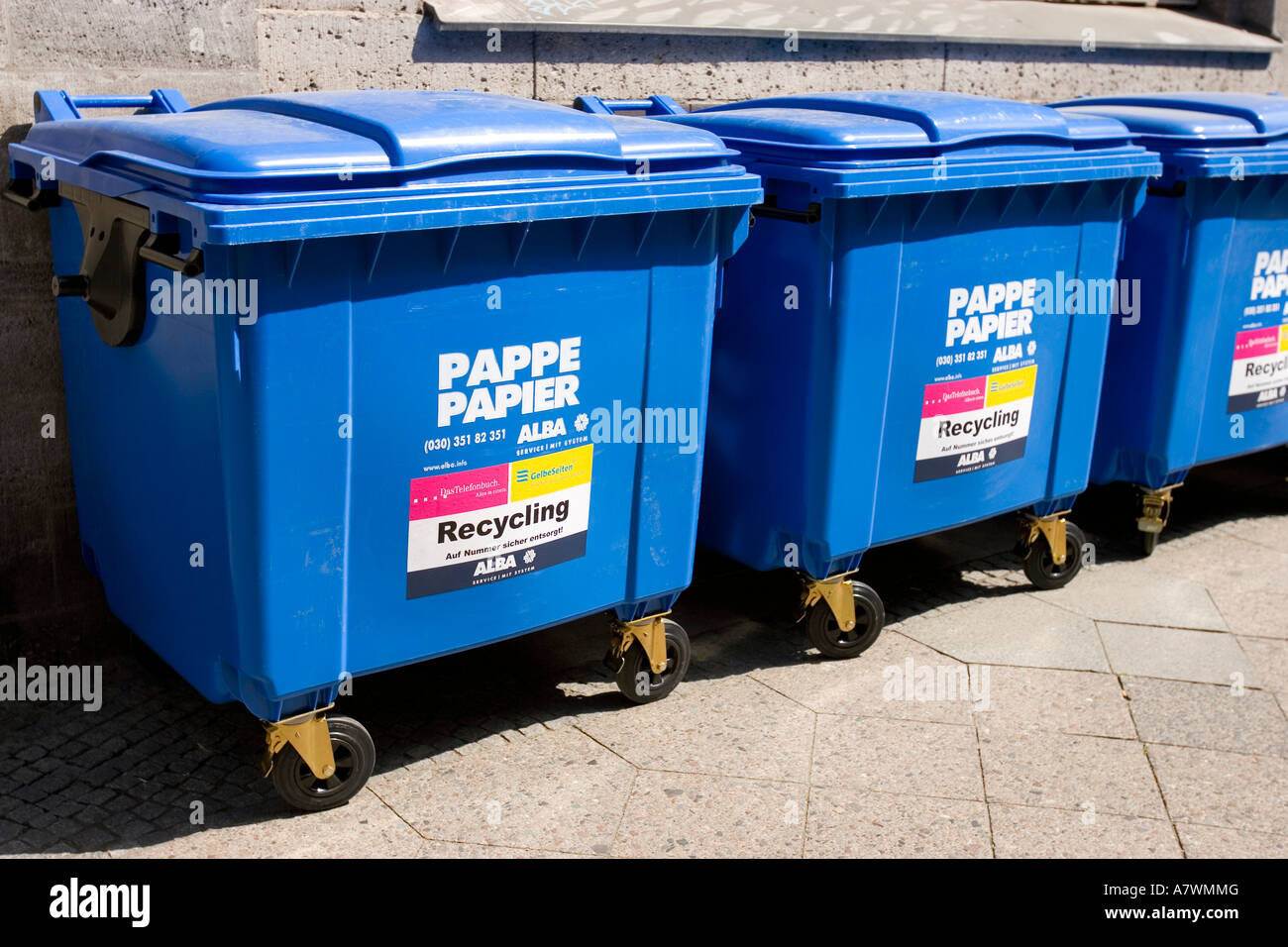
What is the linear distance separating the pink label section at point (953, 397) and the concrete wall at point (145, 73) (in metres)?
1.72

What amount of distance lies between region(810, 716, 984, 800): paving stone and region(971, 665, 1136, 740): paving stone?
0.20 m

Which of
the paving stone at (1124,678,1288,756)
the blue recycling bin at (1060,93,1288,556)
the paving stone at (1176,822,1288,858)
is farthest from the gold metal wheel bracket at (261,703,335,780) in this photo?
the blue recycling bin at (1060,93,1288,556)

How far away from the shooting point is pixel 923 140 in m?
3.89

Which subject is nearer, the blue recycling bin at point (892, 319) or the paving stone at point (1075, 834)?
the paving stone at point (1075, 834)

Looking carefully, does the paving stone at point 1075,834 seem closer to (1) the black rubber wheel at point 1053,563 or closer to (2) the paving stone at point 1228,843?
(2) the paving stone at point 1228,843

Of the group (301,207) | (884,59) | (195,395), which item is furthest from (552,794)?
(884,59)

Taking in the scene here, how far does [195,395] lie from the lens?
3057mm

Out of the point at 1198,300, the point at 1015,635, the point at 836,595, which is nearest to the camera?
the point at 836,595

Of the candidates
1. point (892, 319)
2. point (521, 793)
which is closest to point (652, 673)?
point (521, 793)

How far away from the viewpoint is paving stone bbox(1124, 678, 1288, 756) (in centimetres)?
388

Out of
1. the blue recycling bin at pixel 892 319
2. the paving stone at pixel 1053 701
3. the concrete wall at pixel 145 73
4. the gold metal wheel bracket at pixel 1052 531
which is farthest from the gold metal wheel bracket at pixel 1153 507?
the concrete wall at pixel 145 73

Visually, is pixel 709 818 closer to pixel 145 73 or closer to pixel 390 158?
pixel 390 158

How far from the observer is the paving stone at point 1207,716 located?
3.88 m

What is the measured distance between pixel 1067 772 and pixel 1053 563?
1330 millimetres
